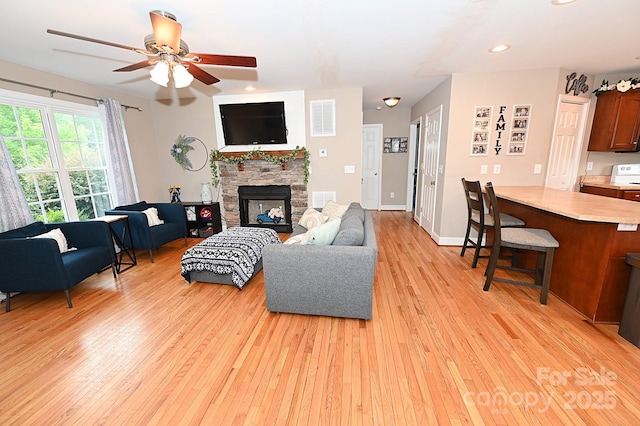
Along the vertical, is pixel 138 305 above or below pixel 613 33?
below

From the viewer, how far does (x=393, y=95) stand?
4.66 m

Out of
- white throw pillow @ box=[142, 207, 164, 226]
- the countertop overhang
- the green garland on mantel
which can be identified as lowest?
white throw pillow @ box=[142, 207, 164, 226]

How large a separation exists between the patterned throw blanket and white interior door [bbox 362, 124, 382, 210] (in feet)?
13.8

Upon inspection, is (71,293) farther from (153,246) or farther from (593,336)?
(593,336)

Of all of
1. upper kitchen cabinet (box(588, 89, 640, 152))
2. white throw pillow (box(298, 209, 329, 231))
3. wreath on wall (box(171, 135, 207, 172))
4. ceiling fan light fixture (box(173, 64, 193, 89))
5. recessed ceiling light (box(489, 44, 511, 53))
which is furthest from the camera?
wreath on wall (box(171, 135, 207, 172))

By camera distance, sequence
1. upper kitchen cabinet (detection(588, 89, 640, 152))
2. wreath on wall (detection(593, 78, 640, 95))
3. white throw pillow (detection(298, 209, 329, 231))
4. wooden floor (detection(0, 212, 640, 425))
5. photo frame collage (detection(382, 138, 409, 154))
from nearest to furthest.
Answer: wooden floor (detection(0, 212, 640, 425)) → white throw pillow (detection(298, 209, 329, 231)) → wreath on wall (detection(593, 78, 640, 95)) → upper kitchen cabinet (detection(588, 89, 640, 152)) → photo frame collage (detection(382, 138, 409, 154))

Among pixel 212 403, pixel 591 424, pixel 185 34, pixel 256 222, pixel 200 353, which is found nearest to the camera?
pixel 591 424

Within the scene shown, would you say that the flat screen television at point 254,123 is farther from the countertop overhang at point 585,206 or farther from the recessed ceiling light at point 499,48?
the countertop overhang at point 585,206

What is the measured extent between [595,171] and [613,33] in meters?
2.39

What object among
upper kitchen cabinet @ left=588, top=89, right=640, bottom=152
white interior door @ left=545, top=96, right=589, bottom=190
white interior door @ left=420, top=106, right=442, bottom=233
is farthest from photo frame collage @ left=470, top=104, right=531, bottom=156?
upper kitchen cabinet @ left=588, top=89, right=640, bottom=152

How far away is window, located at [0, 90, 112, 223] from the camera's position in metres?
2.91

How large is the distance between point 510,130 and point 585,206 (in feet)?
5.94

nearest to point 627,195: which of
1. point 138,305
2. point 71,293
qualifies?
point 138,305

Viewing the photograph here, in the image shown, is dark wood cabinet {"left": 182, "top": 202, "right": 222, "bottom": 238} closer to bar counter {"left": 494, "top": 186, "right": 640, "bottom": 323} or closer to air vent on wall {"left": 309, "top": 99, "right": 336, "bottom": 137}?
air vent on wall {"left": 309, "top": 99, "right": 336, "bottom": 137}
